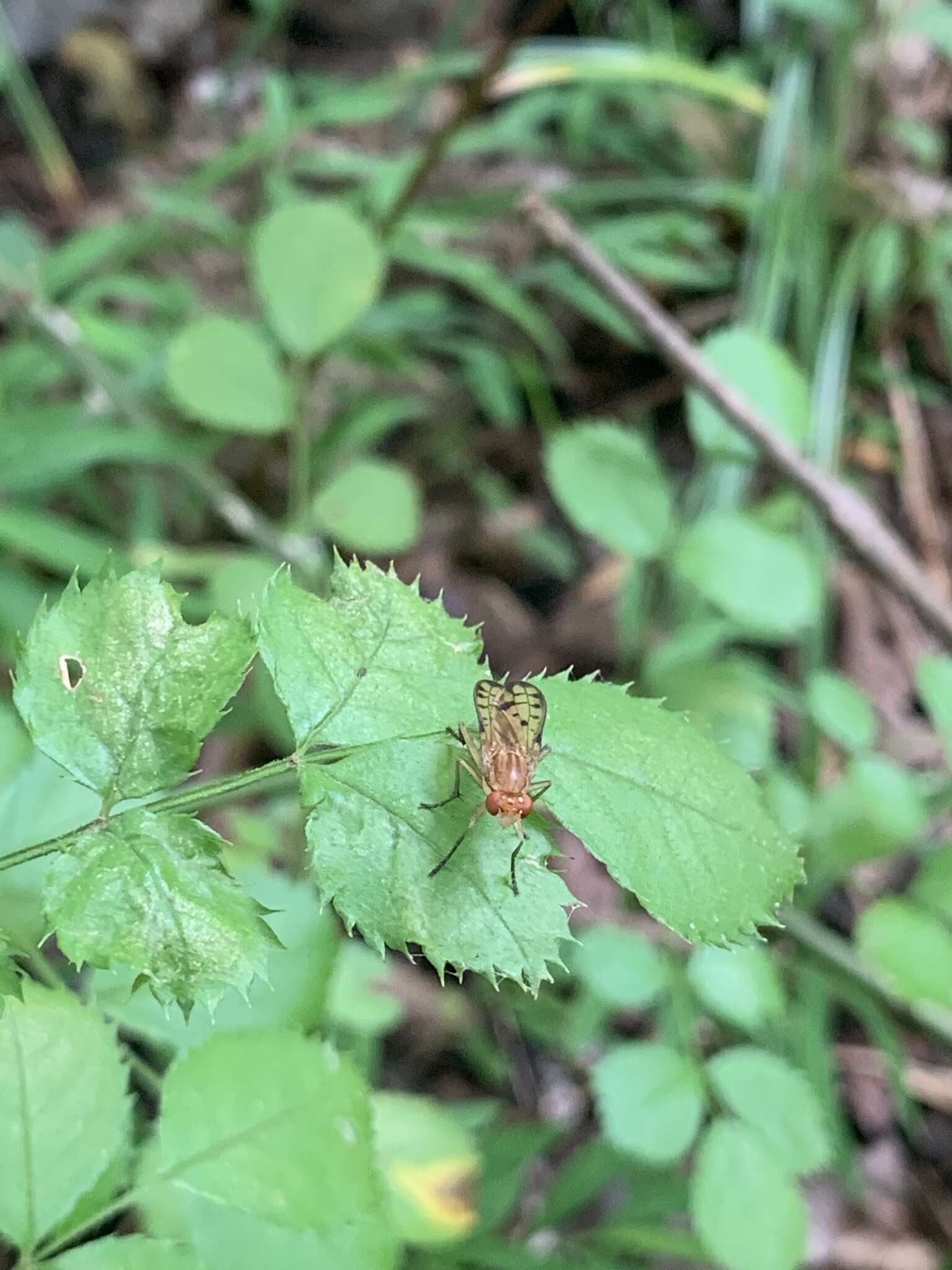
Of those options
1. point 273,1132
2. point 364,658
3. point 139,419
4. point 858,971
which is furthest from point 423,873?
point 139,419

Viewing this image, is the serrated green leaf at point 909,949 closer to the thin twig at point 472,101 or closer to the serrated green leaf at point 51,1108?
the serrated green leaf at point 51,1108

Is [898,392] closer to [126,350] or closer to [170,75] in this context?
[126,350]

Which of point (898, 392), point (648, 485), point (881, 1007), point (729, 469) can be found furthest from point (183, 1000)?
point (898, 392)

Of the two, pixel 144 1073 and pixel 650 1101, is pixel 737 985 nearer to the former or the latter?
pixel 650 1101

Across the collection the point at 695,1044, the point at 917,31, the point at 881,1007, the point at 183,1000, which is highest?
the point at 917,31

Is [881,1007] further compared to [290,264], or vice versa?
[881,1007]

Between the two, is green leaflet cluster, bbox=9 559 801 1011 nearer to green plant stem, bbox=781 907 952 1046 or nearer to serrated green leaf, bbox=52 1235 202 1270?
serrated green leaf, bbox=52 1235 202 1270

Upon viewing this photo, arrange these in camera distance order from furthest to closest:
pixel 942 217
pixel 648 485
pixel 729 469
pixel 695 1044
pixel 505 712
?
pixel 942 217, pixel 729 469, pixel 648 485, pixel 695 1044, pixel 505 712
